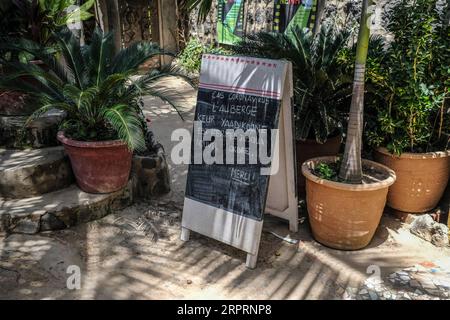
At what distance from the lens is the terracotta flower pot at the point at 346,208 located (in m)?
2.94

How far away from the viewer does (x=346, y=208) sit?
298 cm

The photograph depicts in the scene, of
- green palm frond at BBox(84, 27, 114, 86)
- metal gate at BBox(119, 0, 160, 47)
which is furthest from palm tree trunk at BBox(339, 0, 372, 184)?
metal gate at BBox(119, 0, 160, 47)

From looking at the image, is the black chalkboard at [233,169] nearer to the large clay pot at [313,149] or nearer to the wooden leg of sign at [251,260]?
the wooden leg of sign at [251,260]

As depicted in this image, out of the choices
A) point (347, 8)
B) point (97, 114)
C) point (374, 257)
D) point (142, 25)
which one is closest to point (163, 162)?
point (97, 114)

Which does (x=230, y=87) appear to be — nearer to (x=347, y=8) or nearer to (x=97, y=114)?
(x=97, y=114)

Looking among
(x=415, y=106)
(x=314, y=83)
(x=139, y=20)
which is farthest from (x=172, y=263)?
(x=139, y=20)

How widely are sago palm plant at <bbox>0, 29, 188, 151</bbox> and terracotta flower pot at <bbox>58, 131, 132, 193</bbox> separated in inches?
4.5

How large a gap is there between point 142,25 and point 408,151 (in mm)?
7303

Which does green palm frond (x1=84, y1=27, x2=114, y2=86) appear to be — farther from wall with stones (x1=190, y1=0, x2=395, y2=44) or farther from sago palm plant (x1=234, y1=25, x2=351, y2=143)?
wall with stones (x1=190, y1=0, x2=395, y2=44)

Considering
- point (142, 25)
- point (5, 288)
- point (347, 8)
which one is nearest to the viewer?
point (5, 288)

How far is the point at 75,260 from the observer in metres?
2.87

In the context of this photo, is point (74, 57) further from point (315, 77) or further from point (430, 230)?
point (430, 230)

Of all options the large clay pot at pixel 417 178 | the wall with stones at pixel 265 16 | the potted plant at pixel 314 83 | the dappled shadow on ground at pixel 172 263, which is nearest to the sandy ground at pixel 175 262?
the dappled shadow on ground at pixel 172 263

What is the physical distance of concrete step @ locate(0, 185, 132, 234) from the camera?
122 inches
